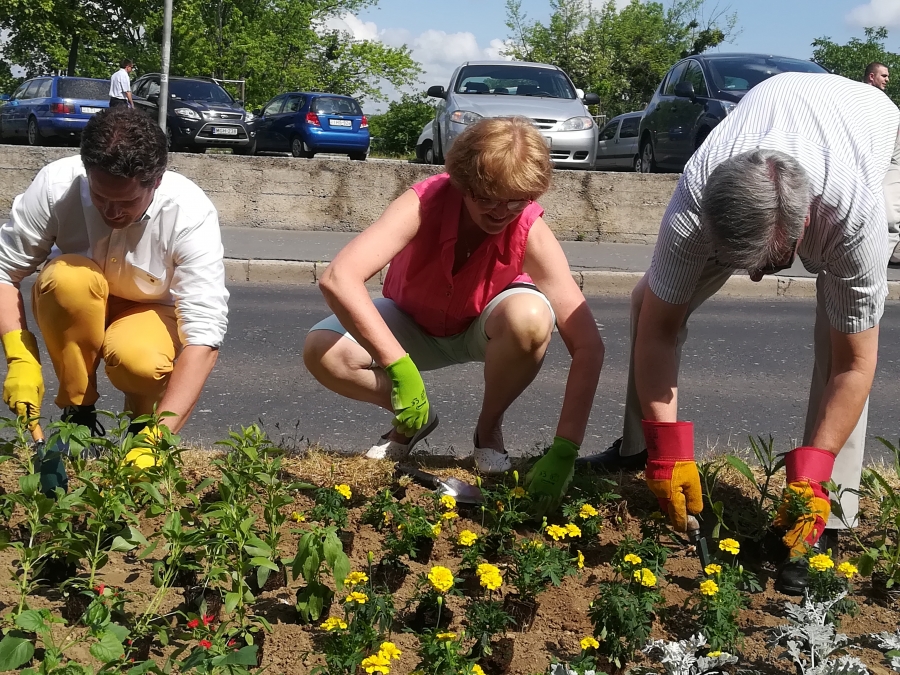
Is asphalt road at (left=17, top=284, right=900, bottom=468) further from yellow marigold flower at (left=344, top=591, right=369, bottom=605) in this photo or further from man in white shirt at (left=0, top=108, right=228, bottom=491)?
yellow marigold flower at (left=344, top=591, right=369, bottom=605)

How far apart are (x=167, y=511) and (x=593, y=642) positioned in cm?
113

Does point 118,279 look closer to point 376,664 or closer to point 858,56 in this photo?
point 376,664

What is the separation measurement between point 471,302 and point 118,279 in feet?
3.96

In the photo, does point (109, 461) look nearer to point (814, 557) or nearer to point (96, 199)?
point (96, 199)

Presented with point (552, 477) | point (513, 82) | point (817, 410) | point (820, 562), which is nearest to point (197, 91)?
point (513, 82)

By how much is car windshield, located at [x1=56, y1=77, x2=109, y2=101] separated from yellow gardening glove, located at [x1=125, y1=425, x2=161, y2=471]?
17421 millimetres

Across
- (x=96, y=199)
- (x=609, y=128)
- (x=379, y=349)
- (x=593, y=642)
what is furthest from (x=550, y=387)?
(x=609, y=128)

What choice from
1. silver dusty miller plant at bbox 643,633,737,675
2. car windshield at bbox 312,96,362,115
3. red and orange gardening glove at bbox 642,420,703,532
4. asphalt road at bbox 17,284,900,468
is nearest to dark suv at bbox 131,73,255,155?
car windshield at bbox 312,96,362,115

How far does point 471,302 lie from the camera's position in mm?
3309

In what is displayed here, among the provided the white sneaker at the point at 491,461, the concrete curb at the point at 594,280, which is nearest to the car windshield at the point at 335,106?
the concrete curb at the point at 594,280

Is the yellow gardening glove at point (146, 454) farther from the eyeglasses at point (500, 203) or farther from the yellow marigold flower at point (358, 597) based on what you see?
the eyeglasses at point (500, 203)

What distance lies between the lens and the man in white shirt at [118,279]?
2.85 m

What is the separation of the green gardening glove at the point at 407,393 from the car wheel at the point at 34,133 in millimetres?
17381

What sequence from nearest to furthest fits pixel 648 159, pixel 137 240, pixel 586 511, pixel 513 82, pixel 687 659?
pixel 687 659
pixel 586 511
pixel 137 240
pixel 513 82
pixel 648 159
